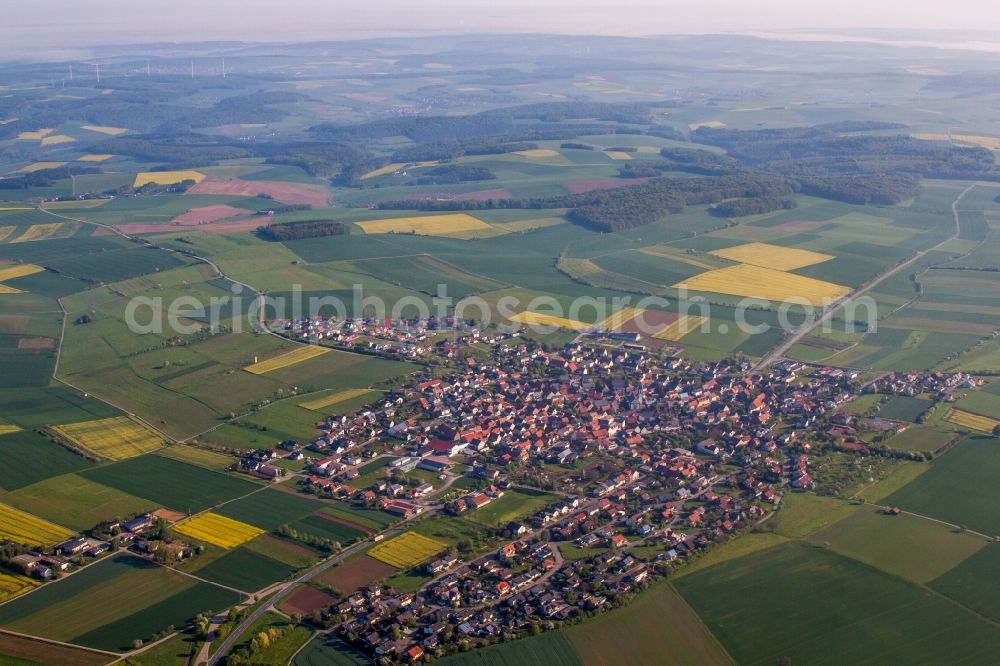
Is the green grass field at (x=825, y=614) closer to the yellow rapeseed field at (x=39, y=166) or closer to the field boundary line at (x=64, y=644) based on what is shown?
the field boundary line at (x=64, y=644)

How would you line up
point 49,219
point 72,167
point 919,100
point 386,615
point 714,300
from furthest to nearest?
point 919,100 → point 72,167 → point 49,219 → point 714,300 → point 386,615

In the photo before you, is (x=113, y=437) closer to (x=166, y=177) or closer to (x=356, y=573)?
(x=356, y=573)

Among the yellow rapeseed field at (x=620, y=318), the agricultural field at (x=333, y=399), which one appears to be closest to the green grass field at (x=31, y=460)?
the agricultural field at (x=333, y=399)

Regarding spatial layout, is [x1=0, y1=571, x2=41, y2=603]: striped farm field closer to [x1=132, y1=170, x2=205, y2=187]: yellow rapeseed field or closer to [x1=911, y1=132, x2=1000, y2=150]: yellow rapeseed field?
[x1=132, y1=170, x2=205, y2=187]: yellow rapeseed field

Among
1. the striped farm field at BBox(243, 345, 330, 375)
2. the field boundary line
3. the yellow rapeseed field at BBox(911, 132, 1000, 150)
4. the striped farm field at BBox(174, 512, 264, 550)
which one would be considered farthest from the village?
the yellow rapeseed field at BBox(911, 132, 1000, 150)

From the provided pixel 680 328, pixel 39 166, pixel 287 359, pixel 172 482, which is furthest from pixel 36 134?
pixel 172 482

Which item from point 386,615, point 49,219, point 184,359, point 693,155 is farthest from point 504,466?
point 693,155

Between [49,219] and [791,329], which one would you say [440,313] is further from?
[49,219]
